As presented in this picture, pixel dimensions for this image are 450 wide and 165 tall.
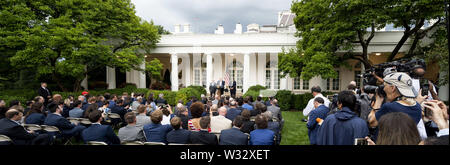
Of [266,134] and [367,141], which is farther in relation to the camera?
[266,134]

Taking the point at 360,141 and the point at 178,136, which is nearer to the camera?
the point at 360,141

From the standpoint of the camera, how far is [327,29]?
12.0 meters

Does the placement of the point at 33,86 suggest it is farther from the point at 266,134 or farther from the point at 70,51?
the point at 266,134

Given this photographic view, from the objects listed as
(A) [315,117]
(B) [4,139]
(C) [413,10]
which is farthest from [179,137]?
(C) [413,10]

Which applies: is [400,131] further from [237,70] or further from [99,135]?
[237,70]

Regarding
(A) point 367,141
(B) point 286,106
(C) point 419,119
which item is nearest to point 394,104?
(C) point 419,119

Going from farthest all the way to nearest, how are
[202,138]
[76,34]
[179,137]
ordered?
1. [76,34]
2. [179,137]
3. [202,138]

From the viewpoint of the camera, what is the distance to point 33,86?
559 inches

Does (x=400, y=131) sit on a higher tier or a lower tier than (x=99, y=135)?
higher

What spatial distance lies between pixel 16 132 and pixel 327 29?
1444 cm

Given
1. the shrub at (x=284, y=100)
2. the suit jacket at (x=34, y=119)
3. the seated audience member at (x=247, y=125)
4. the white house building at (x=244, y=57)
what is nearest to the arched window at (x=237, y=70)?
the white house building at (x=244, y=57)

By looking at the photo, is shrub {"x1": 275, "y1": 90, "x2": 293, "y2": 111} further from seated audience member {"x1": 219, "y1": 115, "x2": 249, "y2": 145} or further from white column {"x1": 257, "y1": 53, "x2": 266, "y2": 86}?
seated audience member {"x1": 219, "y1": 115, "x2": 249, "y2": 145}

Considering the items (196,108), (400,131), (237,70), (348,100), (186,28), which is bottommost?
(196,108)
